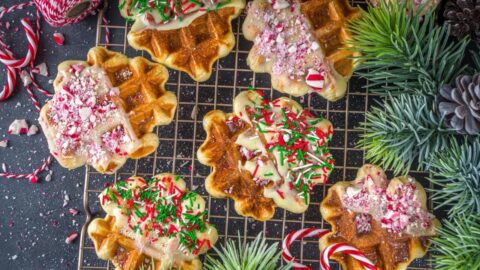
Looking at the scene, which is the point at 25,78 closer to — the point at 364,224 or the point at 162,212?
the point at 162,212

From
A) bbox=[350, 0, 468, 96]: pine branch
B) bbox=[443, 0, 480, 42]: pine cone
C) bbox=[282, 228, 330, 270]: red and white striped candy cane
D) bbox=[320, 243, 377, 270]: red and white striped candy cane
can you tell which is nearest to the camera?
bbox=[350, 0, 468, 96]: pine branch

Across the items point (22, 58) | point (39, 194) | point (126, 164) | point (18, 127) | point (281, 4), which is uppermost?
point (281, 4)

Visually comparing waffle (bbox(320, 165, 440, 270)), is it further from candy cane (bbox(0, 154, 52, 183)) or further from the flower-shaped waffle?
candy cane (bbox(0, 154, 52, 183))

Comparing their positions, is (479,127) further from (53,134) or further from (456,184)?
(53,134)

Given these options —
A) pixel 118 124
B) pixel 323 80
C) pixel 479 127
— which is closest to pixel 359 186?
pixel 323 80

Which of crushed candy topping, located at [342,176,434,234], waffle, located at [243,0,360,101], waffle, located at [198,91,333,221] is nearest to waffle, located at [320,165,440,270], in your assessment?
crushed candy topping, located at [342,176,434,234]

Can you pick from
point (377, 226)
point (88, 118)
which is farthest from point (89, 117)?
A: point (377, 226)

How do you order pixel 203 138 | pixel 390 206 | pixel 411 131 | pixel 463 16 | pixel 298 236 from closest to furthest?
pixel 411 131 < pixel 463 16 < pixel 390 206 < pixel 298 236 < pixel 203 138

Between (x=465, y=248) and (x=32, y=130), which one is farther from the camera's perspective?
(x=32, y=130)
